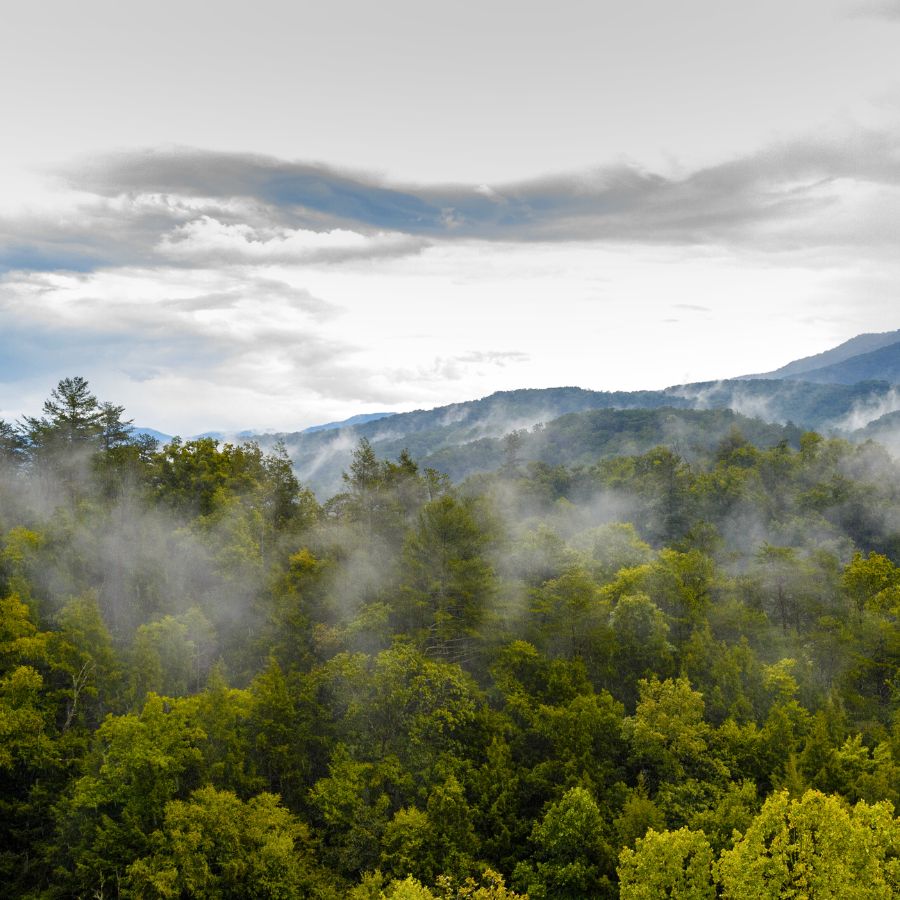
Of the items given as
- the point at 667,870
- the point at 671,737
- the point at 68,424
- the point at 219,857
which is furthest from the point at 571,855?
the point at 68,424

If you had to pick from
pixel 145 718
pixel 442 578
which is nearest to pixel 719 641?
pixel 442 578

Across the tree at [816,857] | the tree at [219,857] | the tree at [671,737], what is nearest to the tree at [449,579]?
the tree at [671,737]

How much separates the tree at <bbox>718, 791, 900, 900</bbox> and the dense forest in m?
0.13

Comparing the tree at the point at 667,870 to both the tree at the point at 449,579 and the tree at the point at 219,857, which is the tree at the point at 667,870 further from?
the tree at the point at 449,579

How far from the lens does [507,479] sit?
481 feet

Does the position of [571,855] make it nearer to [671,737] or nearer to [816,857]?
[671,737]

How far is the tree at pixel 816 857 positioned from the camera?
27703 millimetres

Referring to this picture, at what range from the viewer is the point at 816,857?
28.3 metres

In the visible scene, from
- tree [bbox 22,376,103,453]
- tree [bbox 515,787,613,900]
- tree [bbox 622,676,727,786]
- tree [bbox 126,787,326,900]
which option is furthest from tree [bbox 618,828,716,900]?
tree [bbox 22,376,103,453]

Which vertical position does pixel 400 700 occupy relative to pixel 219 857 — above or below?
above

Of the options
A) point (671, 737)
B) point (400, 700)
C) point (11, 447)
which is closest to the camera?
point (671, 737)

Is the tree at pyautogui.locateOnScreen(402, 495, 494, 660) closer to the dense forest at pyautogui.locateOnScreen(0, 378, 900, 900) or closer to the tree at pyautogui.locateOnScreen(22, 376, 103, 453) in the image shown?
the dense forest at pyautogui.locateOnScreen(0, 378, 900, 900)

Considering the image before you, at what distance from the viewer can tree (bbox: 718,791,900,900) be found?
27703 millimetres

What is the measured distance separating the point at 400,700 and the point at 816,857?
80.6 ft
